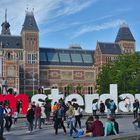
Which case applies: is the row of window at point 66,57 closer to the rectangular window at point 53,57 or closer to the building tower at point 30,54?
the rectangular window at point 53,57

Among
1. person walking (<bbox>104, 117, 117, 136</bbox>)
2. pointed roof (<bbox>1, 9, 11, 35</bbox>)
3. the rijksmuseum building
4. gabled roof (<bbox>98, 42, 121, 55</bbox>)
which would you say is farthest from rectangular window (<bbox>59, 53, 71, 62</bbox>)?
person walking (<bbox>104, 117, 117, 136</bbox>)

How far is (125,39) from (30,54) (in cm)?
2323

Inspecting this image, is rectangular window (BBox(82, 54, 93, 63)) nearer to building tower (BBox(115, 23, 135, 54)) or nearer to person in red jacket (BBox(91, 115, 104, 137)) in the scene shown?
building tower (BBox(115, 23, 135, 54))

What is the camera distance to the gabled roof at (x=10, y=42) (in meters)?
87.2

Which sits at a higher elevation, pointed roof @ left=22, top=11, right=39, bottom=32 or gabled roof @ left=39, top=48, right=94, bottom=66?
pointed roof @ left=22, top=11, right=39, bottom=32

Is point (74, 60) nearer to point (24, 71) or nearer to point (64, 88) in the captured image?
point (64, 88)

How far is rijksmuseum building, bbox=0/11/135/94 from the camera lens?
85938mm

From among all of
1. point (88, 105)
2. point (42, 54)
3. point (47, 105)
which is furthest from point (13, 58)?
point (47, 105)

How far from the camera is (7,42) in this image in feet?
288

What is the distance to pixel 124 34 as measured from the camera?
99.4 metres

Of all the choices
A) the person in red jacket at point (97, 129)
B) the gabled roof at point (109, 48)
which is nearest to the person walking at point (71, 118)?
the person in red jacket at point (97, 129)

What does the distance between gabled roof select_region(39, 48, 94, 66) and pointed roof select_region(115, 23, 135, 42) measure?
7.61 metres

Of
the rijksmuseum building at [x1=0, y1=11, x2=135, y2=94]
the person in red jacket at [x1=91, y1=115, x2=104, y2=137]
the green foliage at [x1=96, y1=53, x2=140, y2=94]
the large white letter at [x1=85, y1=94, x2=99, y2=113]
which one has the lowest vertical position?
the person in red jacket at [x1=91, y1=115, x2=104, y2=137]

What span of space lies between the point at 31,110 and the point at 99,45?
261 ft
